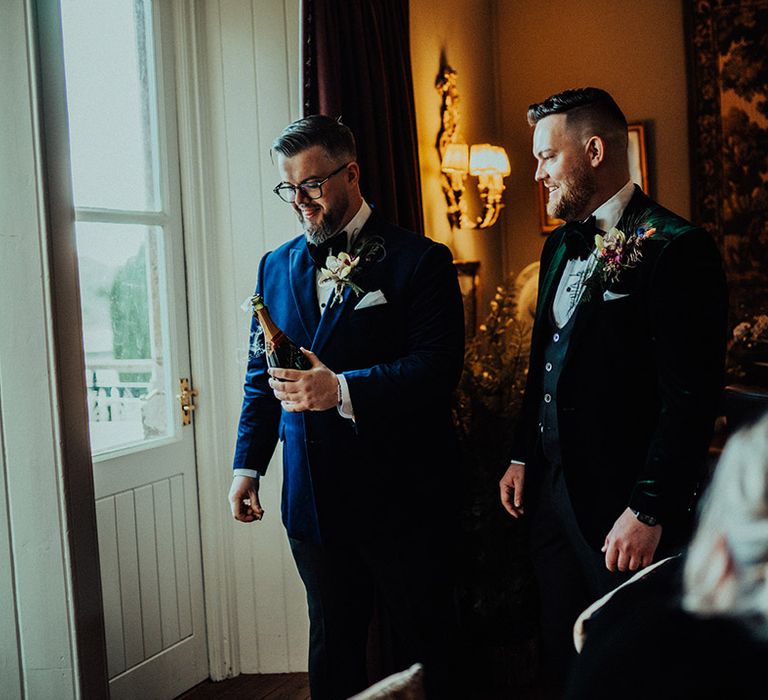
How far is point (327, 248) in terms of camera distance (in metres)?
2.15

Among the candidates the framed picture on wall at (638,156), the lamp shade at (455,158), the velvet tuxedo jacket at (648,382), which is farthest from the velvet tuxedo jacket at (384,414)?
the framed picture on wall at (638,156)

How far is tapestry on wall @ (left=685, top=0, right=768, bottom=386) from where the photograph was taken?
436 centimetres

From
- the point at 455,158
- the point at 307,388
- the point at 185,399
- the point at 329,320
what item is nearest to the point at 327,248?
the point at 329,320

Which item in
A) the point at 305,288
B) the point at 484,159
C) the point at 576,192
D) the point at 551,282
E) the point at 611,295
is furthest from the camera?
the point at 484,159

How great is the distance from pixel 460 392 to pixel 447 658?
1.04 metres

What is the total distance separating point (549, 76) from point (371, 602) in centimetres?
341

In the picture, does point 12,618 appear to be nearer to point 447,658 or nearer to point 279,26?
point 447,658

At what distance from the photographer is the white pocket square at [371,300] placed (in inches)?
81.4

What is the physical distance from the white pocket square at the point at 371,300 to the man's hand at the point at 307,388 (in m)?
0.18

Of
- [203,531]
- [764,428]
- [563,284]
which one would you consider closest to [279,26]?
[563,284]

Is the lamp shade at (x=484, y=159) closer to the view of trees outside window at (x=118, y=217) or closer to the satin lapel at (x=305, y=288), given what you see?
the view of trees outside window at (x=118, y=217)

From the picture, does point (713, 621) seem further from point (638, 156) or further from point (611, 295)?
point (638, 156)

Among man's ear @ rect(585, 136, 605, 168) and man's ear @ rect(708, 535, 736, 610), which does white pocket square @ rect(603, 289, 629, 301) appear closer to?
man's ear @ rect(585, 136, 605, 168)

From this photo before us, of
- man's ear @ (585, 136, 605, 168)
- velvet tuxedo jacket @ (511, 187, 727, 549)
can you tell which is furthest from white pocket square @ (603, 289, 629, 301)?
man's ear @ (585, 136, 605, 168)
